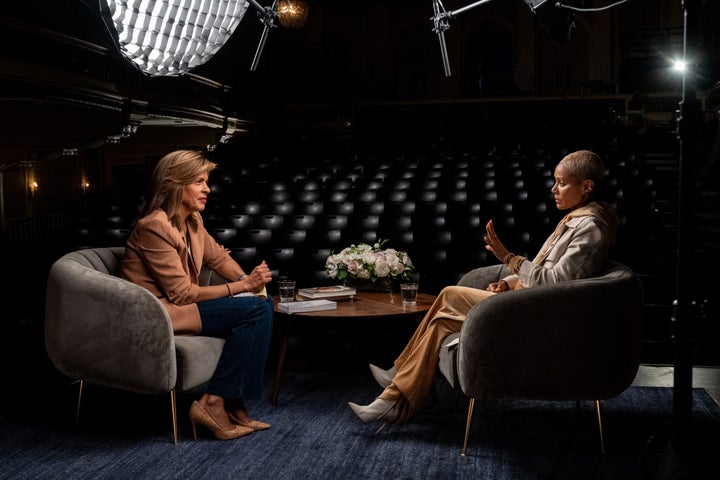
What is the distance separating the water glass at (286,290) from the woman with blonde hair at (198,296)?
50 cm

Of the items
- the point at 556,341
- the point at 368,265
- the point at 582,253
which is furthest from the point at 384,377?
the point at 582,253

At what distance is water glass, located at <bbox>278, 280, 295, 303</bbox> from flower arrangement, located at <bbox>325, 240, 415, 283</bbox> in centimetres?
24

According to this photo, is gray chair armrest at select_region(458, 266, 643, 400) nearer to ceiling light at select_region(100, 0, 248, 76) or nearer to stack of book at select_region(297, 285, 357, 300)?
stack of book at select_region(297, 285, 357, 300)

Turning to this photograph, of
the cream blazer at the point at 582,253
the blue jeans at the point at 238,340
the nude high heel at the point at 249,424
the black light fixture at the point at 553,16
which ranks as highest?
the black light fixture at the point at 553,16

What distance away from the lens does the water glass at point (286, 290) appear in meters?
3.30

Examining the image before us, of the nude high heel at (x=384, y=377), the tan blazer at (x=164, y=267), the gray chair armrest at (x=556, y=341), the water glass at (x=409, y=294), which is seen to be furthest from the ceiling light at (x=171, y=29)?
the water glass at (x=409, y=294)

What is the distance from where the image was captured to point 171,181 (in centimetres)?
269

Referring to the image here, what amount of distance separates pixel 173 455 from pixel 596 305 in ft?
5.21

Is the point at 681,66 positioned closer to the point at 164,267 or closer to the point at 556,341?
the point at 556,341

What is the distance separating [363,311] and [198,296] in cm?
75

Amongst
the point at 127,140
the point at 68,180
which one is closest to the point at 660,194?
the point at 127,140

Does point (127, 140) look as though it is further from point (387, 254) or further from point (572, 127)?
point (387, 254)

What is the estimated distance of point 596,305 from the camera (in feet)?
7.88

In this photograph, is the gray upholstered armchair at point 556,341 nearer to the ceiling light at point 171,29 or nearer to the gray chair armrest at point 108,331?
the gray chair armrest at point 108,331
